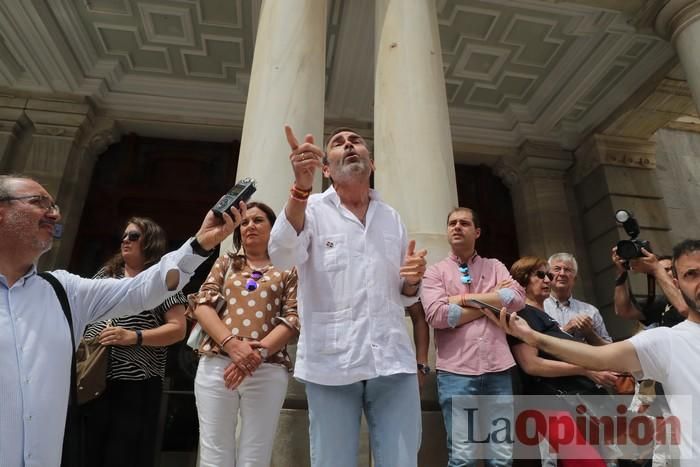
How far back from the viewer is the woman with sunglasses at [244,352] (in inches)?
99.7

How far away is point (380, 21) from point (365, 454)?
443cm

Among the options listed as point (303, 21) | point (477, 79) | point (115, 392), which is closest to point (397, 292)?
point (115, 392)

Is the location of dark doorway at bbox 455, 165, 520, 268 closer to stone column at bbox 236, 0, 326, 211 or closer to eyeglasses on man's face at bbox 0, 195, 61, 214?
stone column at bbox 236, 0, 326, 211

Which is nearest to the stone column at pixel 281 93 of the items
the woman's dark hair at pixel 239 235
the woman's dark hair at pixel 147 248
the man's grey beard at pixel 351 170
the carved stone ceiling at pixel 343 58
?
the woman's dark hair at pixel 239 235

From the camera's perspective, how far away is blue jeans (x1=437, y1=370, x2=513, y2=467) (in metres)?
2.75

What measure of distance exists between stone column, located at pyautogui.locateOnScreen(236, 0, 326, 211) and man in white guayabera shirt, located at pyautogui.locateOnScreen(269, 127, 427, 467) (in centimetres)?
167

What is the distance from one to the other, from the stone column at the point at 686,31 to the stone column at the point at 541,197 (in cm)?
376

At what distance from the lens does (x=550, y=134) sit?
1084 cm

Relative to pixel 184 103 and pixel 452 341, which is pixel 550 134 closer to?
pixel 184 103

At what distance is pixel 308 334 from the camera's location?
2.07 meters

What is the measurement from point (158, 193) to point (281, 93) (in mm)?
6108

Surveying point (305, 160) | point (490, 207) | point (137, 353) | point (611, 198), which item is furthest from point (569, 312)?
point (490, 207)

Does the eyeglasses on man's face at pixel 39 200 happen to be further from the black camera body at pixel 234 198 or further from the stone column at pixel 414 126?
the stone column at pixel 414 126

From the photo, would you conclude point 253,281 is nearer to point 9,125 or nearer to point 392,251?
point 392,251
